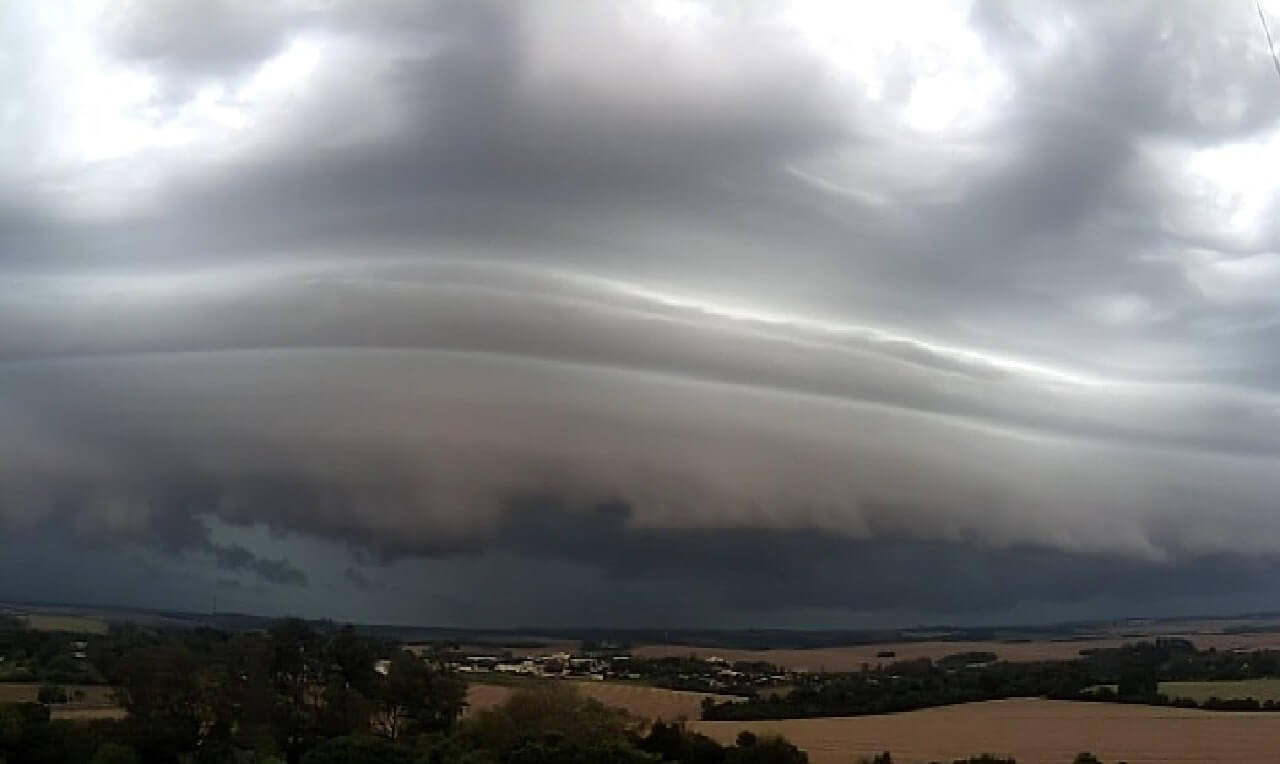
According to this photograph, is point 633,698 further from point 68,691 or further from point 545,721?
point 68,691

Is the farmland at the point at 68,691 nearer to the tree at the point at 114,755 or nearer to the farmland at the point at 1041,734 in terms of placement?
the tree at the point at 114,755

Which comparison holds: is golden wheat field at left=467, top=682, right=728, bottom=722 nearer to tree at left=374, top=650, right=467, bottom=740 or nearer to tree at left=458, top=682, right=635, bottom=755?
tree at left=374, top=650, right=467, bottom=740

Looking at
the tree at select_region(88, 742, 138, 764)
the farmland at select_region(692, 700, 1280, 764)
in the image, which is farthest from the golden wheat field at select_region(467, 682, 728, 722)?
the tree at select_region(88, 742, 138, 764)

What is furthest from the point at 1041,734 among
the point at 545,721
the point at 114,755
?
the point at 114,755

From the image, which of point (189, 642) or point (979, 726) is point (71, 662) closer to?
point (189, 642)

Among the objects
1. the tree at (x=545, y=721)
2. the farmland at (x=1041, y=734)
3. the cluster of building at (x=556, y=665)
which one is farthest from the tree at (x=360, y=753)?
the cluster of building at (x=556, y=665)

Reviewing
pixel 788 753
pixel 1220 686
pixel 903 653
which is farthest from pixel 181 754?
pixel 903 653
